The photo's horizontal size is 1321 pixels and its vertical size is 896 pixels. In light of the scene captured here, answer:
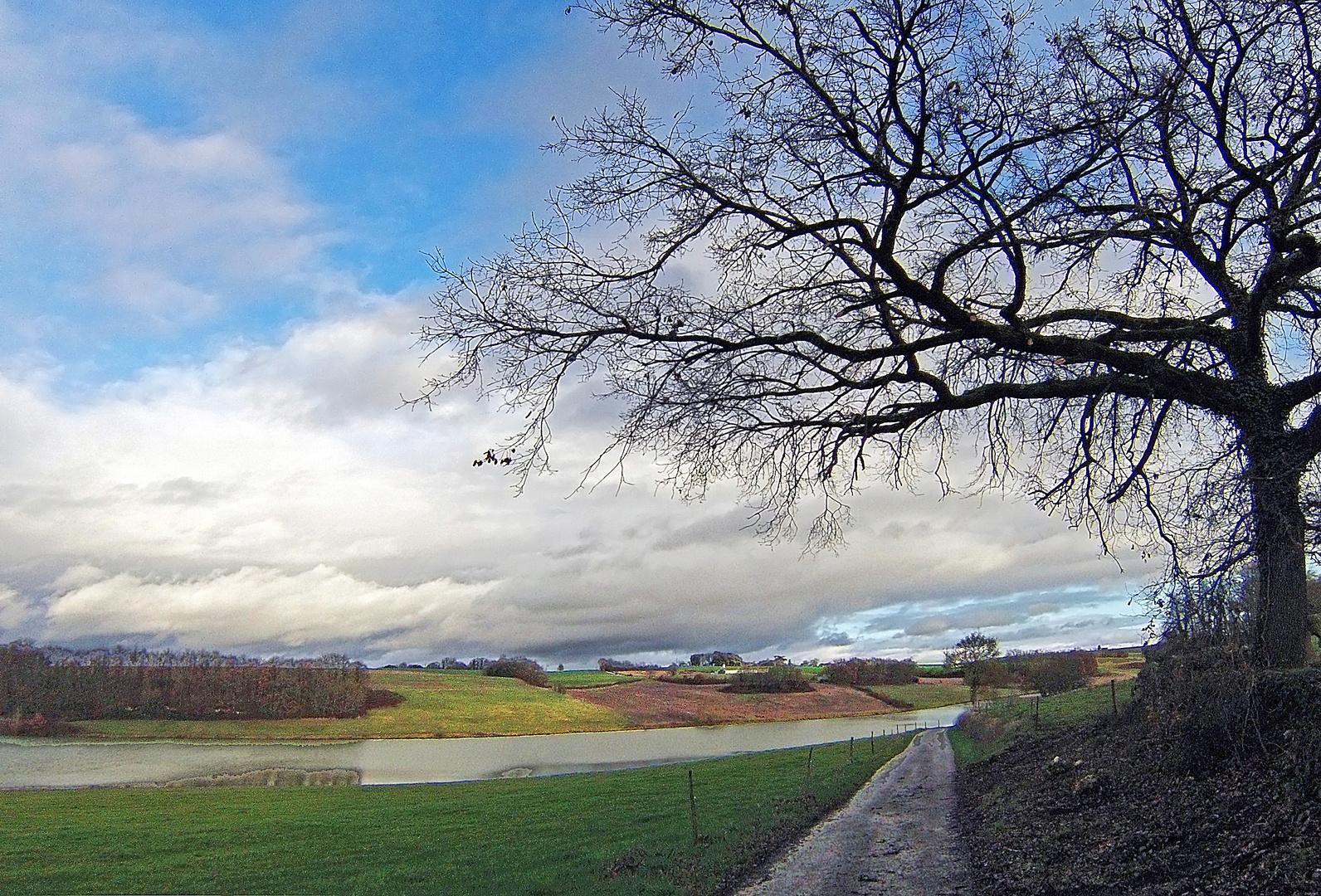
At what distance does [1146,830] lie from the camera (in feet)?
28.8

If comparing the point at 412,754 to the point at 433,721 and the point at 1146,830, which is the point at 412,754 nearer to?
the point at 433,721

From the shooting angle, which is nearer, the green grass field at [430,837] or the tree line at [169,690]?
the green grass field at [430,837]

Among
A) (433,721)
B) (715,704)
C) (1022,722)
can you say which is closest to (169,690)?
(433,721)

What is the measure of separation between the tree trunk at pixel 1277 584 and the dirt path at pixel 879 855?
4.54 meters

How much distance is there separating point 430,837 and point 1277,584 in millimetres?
21483

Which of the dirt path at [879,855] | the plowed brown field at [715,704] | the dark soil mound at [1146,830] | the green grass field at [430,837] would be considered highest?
the dark soil mound at [1146,830]

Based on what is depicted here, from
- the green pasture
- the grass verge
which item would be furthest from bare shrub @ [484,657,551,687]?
the grass verge

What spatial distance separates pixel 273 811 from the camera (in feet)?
101

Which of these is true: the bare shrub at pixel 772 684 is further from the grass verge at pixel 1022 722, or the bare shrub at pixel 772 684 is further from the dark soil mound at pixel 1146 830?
the dark soil mound at pixel 1146 830

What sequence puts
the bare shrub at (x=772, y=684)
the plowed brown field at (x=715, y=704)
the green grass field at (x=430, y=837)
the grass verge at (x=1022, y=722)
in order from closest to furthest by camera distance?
the green grass field at (x=430, y=837)
the grass verge at (x=1022, y=722)
the plowed brown field at (x=715, y=704)
the bare shrub at (x=772, y=684)

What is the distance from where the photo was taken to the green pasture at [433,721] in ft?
281

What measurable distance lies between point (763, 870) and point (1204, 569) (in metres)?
7.69

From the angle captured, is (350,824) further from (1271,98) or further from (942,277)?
(1271,98)

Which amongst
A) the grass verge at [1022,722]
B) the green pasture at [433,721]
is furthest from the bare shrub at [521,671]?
the grass verge at [1022,722]
